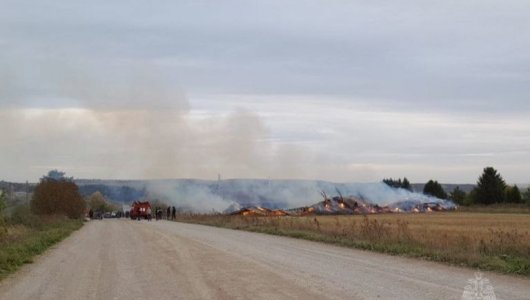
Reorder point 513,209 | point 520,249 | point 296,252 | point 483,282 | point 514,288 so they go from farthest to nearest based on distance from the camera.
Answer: point 513,209 < point 296,252 < point 520,249 < point 483,282 < point 514,288

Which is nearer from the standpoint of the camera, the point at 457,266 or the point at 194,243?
the point at 457,266

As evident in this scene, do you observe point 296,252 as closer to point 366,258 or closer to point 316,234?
point 366,258

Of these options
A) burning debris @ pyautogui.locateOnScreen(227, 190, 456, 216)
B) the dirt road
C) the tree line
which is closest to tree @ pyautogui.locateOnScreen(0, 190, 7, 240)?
the dirt road

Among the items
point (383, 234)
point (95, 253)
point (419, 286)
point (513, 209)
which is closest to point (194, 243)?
point (95, 253)

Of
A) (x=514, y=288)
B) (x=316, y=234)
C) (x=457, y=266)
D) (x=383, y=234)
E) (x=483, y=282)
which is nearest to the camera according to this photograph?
(x=514, y=288)

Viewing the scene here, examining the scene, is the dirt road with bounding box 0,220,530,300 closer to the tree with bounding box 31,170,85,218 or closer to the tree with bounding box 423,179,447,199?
the tree with bounding box 31,170,85,218

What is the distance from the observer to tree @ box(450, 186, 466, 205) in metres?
137

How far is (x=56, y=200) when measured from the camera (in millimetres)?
85188

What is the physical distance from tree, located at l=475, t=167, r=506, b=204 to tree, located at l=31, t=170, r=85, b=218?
248 feet

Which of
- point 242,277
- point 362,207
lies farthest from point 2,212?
point 362,207

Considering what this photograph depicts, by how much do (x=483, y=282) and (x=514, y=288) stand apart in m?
0.94

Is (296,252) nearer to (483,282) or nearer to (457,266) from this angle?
(457,266)

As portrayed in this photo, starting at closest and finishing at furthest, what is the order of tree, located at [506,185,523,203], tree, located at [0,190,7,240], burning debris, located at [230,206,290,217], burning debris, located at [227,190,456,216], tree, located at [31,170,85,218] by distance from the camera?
tree, located at [0,190,7,240] < burning debris, located at [230,206,290,217] < tree, located at [31,170,85,218] < burning debris, located at [227,190,456,216] < tree, located at [506,185,523,203]

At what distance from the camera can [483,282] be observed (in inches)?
567
